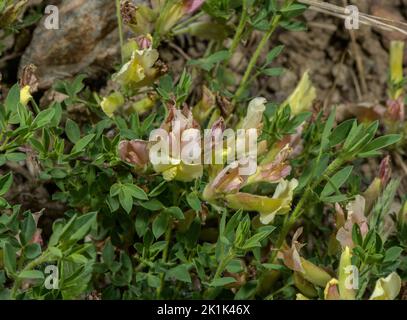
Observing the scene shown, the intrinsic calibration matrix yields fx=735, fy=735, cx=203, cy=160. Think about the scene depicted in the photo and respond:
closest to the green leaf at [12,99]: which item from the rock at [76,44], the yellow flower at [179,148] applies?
A: the yellow flower at [179,148]

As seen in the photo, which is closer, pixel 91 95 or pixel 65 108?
pixel 65 108

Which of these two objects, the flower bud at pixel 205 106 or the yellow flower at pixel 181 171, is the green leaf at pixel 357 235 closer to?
the yellow flower at pixel 181 171

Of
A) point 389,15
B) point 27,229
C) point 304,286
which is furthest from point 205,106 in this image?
point 389,15

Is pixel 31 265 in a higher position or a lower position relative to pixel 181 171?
lower

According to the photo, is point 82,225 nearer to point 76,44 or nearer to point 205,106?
point 205,106
